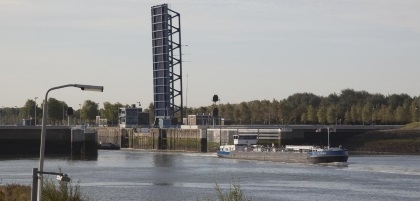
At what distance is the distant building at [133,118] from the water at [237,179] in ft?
184

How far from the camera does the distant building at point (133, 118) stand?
521 ft

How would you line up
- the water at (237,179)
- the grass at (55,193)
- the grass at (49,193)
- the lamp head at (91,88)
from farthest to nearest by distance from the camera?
1. the water at (237,179)
2. the grass at (49,193)
3. the grass at (55,193)
4. the lamp head at (91,88)

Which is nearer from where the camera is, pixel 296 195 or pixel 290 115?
pixel 296 195

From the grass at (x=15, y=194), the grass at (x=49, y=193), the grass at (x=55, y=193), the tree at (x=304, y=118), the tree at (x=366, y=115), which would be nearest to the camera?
the grass at (x=55, y=193)

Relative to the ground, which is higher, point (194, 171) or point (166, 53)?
point (166, 53)

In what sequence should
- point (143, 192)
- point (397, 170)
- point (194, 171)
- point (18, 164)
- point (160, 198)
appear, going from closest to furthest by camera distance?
point (160, 198) < point (143, 192) < point (397, 170) < point (194, 171) < point (18, 164)

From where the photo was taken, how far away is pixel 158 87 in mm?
131250

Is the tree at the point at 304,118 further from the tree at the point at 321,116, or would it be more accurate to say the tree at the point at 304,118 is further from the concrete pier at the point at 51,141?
the concrete pier at the point at 51,141

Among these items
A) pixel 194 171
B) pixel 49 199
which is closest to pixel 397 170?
pixel 194 171

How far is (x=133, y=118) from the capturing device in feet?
524

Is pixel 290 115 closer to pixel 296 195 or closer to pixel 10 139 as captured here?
pixel 10 139

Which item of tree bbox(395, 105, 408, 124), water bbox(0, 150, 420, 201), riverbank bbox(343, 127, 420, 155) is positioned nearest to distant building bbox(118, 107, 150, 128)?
riverbank bbox(343, 127, 420, 155)

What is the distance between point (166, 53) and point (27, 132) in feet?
78.0

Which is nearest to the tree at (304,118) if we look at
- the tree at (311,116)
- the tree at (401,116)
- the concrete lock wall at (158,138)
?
the tree at (311,116)
